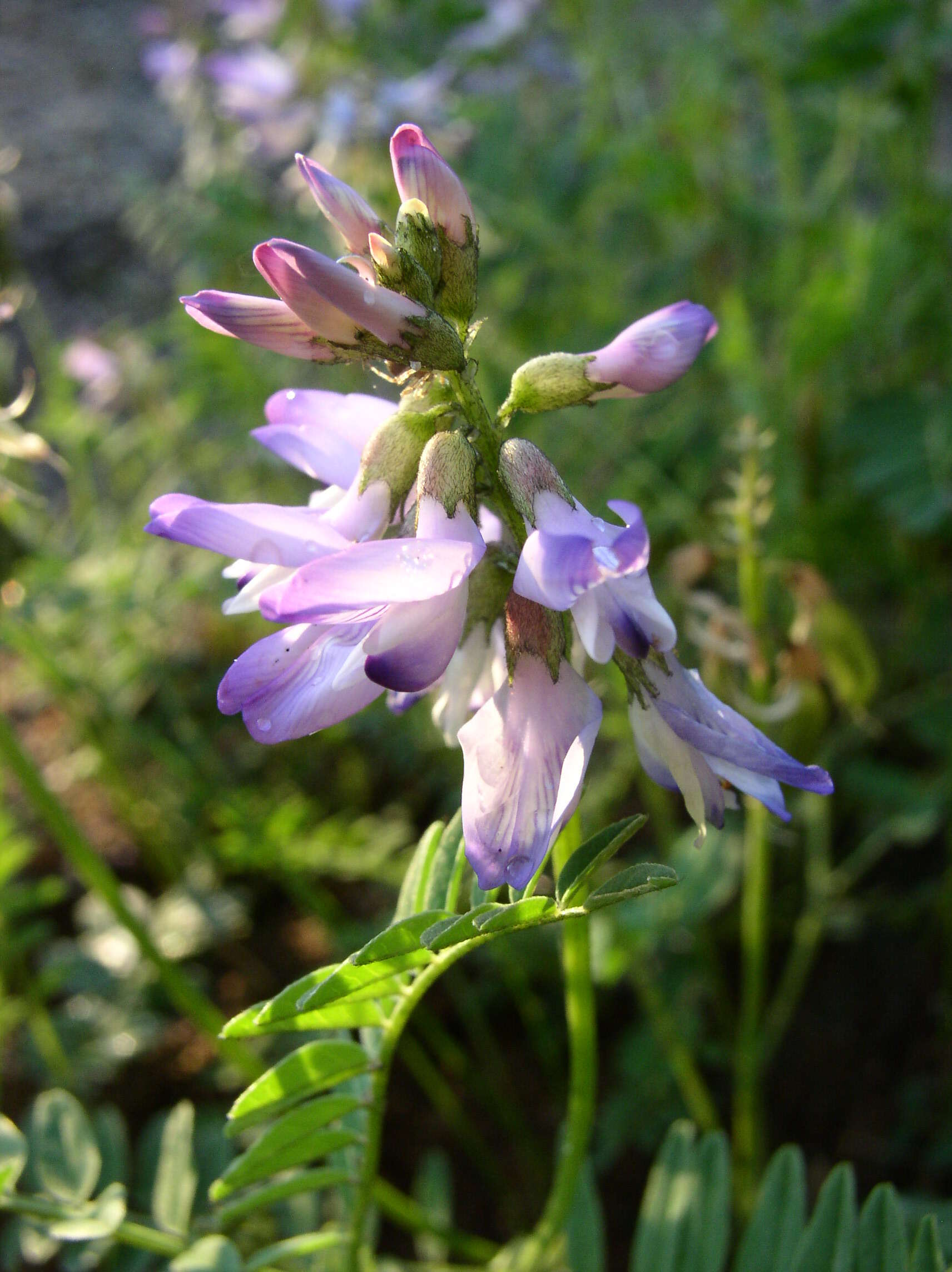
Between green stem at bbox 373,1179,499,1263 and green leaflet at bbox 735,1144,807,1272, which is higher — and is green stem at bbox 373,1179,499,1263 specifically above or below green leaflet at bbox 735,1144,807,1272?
below

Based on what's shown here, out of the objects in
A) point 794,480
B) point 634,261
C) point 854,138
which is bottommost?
point 794,480

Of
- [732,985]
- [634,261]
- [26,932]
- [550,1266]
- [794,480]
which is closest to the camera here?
[550,1266]

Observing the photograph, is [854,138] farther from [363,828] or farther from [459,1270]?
[459,1270]

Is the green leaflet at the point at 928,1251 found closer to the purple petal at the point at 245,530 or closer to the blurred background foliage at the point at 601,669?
the blurred background foliage at the point at 601,669

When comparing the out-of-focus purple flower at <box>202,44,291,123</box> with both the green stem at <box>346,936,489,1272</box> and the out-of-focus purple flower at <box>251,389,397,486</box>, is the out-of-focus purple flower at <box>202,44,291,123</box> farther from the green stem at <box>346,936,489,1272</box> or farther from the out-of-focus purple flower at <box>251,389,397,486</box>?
the green stem at <box>346,936,489,1272</box>

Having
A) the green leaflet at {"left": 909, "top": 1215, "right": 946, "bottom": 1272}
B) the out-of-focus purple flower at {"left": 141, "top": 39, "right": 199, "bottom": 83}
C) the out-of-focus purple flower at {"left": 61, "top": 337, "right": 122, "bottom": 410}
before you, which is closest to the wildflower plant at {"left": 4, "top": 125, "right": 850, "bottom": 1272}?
the green leaflet at {"left": 909, "top": 1215, "right": 946, "bottom": 1272}

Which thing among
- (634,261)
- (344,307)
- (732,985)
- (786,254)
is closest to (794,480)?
(786,254)

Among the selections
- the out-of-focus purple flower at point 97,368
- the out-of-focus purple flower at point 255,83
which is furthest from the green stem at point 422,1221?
the out-of-focus purple flower at point 255,83
